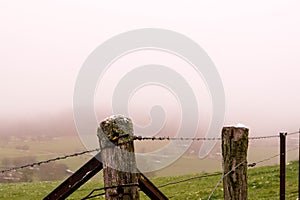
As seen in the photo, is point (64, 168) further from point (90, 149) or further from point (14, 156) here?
point (90, 149)

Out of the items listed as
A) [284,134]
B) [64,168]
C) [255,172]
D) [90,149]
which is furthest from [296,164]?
[64,168]

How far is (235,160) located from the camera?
5570 mm

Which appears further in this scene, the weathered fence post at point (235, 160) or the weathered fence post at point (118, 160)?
the weathered fence post at point (235, 160)

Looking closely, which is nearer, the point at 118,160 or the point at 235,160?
the point at 118,160

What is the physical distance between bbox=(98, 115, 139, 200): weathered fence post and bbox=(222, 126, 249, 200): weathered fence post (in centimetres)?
173

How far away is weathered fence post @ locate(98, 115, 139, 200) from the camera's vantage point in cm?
417

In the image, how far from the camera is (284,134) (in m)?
7.77

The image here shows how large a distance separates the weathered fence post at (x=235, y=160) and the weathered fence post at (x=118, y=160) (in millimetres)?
1734

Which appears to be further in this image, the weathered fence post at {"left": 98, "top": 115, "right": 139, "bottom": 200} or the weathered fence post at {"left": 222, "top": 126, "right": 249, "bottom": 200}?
the weathered fence post at {"left": 222, "top": 126, "right": 249, "bottom": 200}

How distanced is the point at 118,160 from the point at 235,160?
200 centimetres

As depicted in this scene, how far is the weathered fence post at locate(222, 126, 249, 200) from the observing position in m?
5.57

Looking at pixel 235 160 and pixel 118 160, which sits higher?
pixel 235 160

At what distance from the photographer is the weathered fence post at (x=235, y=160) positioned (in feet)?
18.3

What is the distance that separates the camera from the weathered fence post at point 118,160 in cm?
417
